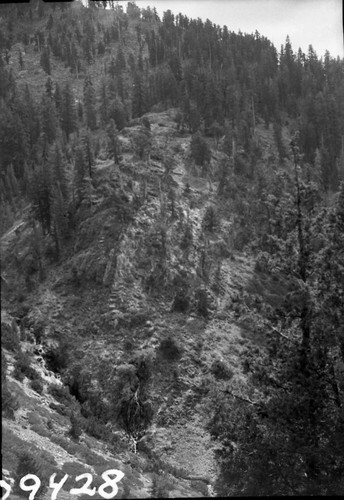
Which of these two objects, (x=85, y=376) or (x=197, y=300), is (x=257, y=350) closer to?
(x=85, y=376)

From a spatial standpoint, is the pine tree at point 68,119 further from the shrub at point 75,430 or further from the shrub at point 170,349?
the shrub at point 75,430

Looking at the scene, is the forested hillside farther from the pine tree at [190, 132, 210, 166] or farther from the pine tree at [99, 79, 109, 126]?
the pine tree at [99, 79, 109, 126]

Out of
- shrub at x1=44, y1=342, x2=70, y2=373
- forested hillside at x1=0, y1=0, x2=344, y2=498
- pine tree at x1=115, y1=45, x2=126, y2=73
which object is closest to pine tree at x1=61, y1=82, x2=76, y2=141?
forested hillside at x1=0, y1=0, x2=344, y2=498

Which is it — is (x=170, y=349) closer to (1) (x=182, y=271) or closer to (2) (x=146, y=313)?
(2) (x=146, y=313)

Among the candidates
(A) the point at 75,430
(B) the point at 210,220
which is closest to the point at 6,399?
(A) the point at 75,430

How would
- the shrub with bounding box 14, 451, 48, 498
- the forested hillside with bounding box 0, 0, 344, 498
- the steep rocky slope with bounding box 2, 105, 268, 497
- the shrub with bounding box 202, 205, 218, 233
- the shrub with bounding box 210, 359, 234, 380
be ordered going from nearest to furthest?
the shrub with bounding box 14, 451, 48, 498
the forested hillside with bounding box 0, 0, 344, 498
the steep rocky slope with bounding box 2, 105, 268, 497
the shrub with bounding box 210, 359, 234, 380
the shrub with bounding box 202, 205, 218, 233

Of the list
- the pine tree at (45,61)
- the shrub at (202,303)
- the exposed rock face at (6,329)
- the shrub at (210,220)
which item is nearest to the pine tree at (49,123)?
the shrub at (210,220)
